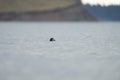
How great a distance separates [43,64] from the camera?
25.2 meters

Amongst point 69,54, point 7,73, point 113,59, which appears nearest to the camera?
point 7,73

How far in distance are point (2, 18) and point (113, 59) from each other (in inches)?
6135

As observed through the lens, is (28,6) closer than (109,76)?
No

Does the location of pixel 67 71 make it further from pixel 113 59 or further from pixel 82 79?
pixel 113 59

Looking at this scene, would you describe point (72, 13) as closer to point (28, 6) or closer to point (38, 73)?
point (28, 6)

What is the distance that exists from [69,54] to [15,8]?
159m

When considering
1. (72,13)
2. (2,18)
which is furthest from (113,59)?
(72,13)

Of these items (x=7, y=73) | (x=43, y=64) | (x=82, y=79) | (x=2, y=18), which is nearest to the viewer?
(x=82, y=79)

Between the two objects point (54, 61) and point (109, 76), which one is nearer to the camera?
point (109, 76)

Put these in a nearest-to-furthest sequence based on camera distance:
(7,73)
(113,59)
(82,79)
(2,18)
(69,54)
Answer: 1. (82,79)
2. (7,73)
3. (113,59)
4. (69,54)
5. (2,18)

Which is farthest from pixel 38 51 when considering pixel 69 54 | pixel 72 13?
pixel 72 13

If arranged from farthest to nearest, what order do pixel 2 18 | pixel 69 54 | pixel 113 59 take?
1. pixel 2 18
2. pixel 69 54
3. pixel 113 59

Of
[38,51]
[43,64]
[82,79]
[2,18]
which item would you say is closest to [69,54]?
[38,51]

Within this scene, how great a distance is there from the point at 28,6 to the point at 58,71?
172095mm
